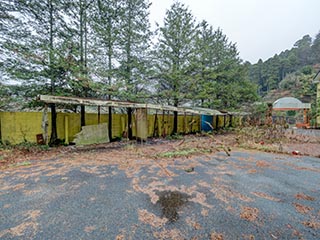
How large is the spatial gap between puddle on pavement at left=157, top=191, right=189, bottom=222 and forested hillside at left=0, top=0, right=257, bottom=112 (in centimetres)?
638

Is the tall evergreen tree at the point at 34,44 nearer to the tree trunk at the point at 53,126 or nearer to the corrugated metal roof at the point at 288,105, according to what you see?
the tree trunk at the point at 53,126

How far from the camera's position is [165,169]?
4434 millimetres

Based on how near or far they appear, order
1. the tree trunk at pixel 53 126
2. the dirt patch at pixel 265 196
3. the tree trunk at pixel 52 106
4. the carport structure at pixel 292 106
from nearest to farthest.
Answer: the dirt patch at pixel 265 196
the tree trunk at pixel 52 106
the tree trunk at pixel 53 126
the carport structure at pixel 292 106

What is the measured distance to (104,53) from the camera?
9.26 m

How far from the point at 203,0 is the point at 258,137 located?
460 inches

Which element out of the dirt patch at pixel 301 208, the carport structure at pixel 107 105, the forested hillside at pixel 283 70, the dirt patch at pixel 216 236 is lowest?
the dirt patch at pixel 301 208

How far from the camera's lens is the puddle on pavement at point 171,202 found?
232 centimetres

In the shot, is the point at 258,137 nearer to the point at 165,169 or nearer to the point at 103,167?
the point at 165,169

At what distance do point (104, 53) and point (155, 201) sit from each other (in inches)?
338

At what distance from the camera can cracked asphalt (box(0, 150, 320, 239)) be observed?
199 cm

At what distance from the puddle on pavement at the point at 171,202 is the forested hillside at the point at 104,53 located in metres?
6.38

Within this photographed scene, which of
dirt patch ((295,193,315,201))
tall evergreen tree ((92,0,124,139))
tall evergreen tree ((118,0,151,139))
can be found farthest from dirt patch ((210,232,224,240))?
tall evergreen tree ((118,0,151,139))

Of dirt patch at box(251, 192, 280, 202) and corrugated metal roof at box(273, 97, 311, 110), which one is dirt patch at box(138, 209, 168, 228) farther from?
corrugated metal roof at box(273, 97, 311, 110)

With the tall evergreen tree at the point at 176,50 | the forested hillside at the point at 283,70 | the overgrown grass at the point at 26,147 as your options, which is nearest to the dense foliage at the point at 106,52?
the tall evergreen tree at the point at 176,50
